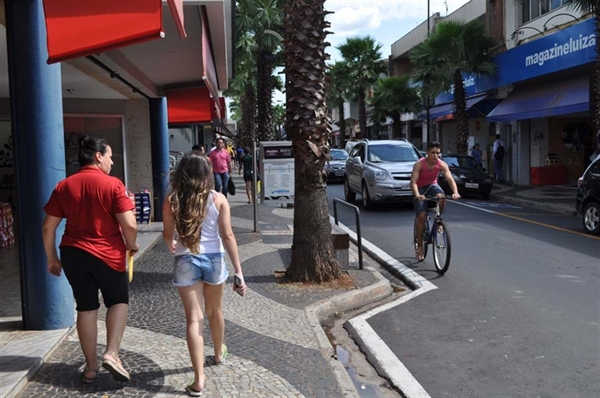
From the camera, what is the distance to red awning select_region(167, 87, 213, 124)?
45.6 feet

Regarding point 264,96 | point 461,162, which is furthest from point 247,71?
point 461,162

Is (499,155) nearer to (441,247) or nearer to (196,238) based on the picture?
(441,247)

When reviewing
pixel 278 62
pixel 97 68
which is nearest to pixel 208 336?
pixel 97 68

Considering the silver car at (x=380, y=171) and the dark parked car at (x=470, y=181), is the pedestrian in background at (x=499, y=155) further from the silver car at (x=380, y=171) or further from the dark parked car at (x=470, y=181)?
the silver car at (x=380, y=171)

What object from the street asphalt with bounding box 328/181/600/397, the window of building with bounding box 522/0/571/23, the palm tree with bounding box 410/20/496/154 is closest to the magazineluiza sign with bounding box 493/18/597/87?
the palm tree with bounding box 410/20/496/154

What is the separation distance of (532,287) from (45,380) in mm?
5903

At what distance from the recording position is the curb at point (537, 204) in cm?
1632

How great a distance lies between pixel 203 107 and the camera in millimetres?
14094

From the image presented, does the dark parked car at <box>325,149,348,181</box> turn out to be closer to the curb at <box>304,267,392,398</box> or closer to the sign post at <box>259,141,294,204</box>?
the sign post at <box>259,141,294,204</box>

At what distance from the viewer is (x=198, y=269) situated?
14.3 ft

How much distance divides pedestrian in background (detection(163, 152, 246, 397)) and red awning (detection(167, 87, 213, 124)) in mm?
9662

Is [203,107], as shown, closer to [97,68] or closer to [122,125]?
[122,125]

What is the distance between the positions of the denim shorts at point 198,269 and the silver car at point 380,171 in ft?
38.7

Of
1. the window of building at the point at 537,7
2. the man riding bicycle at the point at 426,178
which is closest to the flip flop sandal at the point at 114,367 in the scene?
the man riding bicycle at the point at 426,178
